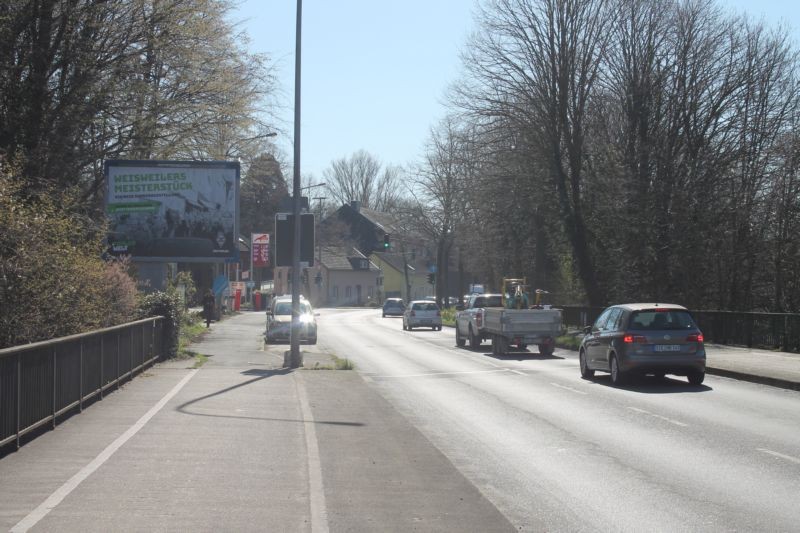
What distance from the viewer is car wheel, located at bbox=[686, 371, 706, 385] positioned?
723 inches

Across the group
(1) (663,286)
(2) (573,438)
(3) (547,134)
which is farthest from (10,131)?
(1) (663,286)

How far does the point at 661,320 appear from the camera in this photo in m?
18.3

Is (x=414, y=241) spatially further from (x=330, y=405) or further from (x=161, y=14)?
(x=330, y=405)

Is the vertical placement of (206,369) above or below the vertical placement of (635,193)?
below

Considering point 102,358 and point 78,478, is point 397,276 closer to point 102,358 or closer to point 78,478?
point 102,358

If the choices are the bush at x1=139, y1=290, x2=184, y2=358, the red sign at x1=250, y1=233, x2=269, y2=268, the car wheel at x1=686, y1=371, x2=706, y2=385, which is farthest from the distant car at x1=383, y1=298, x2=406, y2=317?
the car wheel at x1=686, y1=371, x2=706, y2=385

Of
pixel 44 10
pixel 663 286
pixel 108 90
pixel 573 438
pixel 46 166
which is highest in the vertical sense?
pixel 44 10

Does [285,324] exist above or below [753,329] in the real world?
below

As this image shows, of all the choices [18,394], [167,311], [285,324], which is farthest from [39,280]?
[285,324]

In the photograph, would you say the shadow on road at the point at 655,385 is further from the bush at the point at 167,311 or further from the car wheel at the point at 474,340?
the car wheel at the point at 474,340

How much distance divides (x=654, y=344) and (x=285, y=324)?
1915cm

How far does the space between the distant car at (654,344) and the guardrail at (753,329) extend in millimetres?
9171

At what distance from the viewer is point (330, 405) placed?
593 inches

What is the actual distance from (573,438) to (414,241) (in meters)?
67.2
